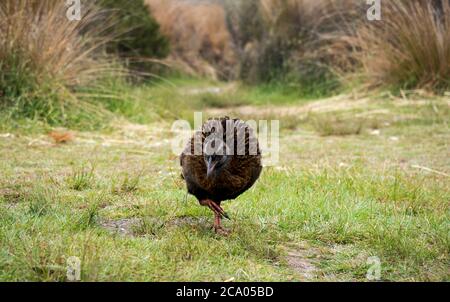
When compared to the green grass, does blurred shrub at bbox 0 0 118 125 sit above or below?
above

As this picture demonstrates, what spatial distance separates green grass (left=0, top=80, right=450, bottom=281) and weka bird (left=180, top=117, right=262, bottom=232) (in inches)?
9.3

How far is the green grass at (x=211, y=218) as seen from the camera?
3.15 metres

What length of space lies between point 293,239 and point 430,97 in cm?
659

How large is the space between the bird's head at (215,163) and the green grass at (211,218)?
0.36 m

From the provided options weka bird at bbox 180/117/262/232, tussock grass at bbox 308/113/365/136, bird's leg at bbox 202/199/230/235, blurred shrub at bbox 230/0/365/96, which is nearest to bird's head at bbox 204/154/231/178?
weka bird at bbox 180/117/262/232

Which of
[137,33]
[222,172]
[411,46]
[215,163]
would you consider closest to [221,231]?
[222,172]

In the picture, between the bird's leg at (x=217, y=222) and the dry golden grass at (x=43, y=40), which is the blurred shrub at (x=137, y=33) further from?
the bird's leg at (x=217, y=222)

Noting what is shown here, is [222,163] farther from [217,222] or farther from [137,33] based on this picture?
[137,33]

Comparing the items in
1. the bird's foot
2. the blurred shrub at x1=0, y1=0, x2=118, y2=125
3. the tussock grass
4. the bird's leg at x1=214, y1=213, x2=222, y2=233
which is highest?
the blurred shrub at x1=0, y1=0, x2=118, y2=125

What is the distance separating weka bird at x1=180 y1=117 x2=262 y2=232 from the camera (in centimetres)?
369

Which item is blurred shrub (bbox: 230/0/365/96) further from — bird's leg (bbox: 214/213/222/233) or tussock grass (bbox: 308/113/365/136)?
bird's leg (bbox: 214/213/222/233)

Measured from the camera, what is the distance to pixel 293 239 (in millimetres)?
3826

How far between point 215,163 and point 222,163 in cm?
8
